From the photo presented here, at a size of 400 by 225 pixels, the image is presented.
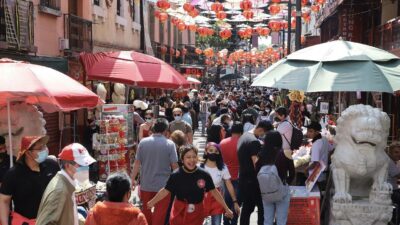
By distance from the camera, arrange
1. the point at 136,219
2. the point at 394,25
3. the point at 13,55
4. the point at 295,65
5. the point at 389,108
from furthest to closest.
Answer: the point at 389,108 → the point at 394,25 → the point at 13,55 → the point at 295,65 → the point at 136,219

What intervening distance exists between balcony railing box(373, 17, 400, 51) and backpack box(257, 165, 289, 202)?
357 inches

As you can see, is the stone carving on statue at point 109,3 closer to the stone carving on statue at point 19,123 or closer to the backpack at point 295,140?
the backpack at point 295,140

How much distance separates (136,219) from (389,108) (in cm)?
1337

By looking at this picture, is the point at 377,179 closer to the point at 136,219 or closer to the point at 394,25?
the point at 136,219

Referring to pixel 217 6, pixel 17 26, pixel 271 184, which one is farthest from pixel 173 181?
pixel 217 6

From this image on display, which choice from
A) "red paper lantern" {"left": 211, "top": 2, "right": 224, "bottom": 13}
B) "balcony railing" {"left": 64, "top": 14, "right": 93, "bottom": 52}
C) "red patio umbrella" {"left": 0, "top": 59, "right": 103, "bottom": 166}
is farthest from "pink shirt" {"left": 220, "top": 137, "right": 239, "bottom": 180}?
"red paper lantern" {"left": 211, "top": 2, "right": 224, "bottom": 13}

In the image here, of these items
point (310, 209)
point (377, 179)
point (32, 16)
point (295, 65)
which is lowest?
point (310, 209)

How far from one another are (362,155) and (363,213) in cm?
77

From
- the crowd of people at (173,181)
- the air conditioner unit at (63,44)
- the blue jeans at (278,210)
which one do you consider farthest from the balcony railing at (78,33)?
the blue jeans at (278,210)

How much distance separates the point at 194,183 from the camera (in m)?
5.75

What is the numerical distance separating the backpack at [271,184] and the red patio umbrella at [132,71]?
438 centimetres

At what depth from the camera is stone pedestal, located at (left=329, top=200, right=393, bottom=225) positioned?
6703 millimetres

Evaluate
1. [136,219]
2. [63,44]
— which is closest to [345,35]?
Result: [63,44]

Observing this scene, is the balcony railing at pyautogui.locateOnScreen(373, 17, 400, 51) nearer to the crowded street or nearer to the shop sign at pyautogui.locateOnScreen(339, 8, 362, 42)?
the shop sign at pyautogui.locateOnScreen(339, 8, 362, 42)
